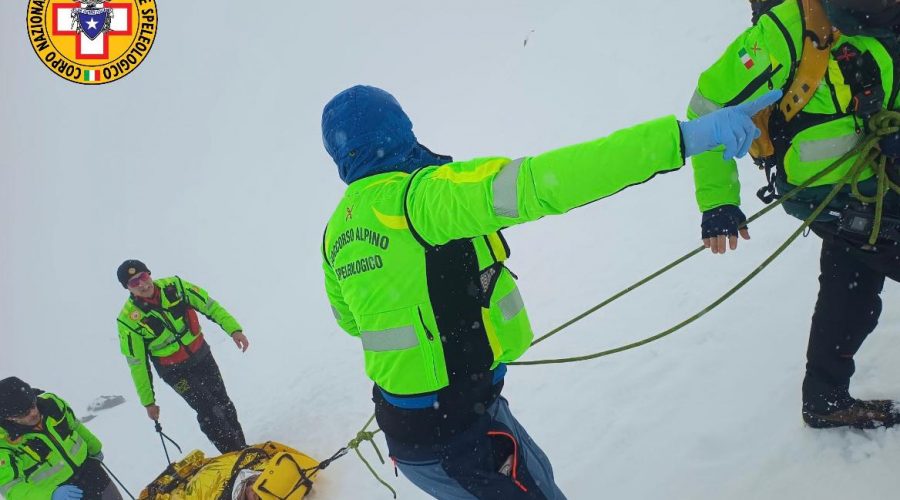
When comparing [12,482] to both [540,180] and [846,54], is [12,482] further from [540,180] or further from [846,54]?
[846,54]

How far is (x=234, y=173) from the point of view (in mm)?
37781

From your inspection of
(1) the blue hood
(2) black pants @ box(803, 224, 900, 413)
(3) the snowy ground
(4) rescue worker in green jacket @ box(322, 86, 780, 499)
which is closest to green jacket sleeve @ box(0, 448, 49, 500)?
(3) the snowy ground

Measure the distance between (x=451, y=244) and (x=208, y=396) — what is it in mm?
5135

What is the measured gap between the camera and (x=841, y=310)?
96.6 inches

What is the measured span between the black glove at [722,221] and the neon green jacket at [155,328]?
514 cm

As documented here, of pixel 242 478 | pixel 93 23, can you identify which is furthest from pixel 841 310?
pixel 93 23

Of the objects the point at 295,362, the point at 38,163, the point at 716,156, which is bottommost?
the point at 295,362

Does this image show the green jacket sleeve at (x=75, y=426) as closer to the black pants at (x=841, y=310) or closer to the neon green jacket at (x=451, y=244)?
the neon green jacket at (x=451, y=244)

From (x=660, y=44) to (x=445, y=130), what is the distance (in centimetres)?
1089

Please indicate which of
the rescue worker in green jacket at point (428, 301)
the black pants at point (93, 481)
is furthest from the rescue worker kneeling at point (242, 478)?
the rescue worker in green jacket at point (428, 301)

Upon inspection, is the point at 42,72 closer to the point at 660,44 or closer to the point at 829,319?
the point at 660,44

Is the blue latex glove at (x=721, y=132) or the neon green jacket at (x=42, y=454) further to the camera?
the neon green jacket at (x=42, y=454)

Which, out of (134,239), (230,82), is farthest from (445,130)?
(230,82)

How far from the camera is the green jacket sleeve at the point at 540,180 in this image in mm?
1346
